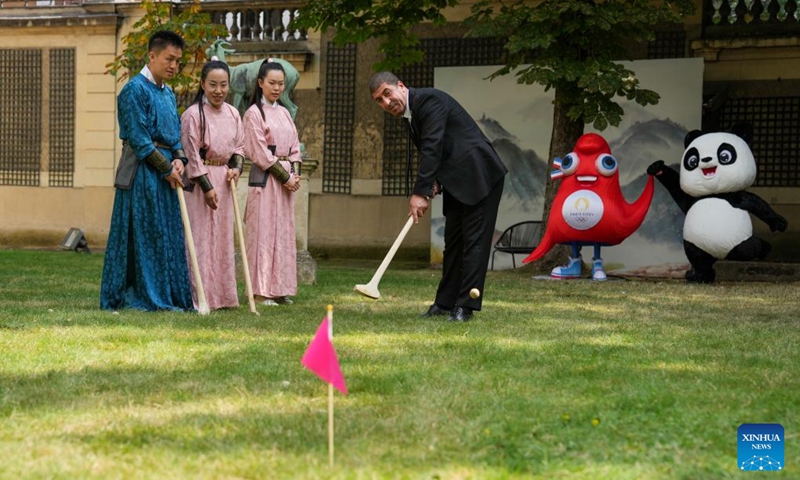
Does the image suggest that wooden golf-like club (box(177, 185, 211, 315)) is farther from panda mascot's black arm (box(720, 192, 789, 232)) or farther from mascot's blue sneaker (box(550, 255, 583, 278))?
panda mascot's black arm (box(720, 192, 789, 232))

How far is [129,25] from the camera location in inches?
850

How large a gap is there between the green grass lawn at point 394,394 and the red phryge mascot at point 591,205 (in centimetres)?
489

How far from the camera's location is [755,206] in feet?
45.7

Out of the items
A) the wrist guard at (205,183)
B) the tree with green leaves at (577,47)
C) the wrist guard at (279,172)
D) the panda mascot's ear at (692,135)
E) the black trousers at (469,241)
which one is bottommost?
the black trousers at (469,241)

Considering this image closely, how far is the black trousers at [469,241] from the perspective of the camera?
8.30 meters

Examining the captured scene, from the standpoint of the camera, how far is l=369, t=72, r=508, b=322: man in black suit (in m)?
8.20

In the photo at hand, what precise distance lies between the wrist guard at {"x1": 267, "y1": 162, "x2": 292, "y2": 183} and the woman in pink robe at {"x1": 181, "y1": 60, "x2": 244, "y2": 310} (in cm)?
36

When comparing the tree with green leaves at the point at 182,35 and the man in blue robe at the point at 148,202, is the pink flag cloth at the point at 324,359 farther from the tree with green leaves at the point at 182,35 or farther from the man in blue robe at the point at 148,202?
the tree with green leaves at the point at 182,35

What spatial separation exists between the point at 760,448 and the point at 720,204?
1013 centimetres

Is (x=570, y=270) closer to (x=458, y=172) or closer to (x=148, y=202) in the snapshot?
(x=458, y=172)

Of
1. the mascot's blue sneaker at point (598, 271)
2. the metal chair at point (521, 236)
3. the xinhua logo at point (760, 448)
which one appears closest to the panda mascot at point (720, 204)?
the mascot's blue sneaker at point (598, 271)

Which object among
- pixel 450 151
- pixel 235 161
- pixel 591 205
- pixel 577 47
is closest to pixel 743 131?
pixel 591 205

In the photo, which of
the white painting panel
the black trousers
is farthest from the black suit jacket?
the white painting panel

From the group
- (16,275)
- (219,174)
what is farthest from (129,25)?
(219,174)
